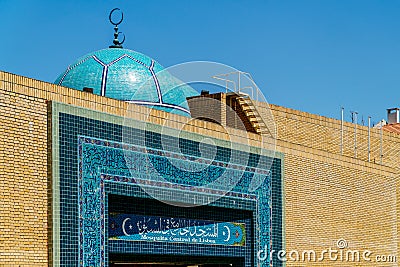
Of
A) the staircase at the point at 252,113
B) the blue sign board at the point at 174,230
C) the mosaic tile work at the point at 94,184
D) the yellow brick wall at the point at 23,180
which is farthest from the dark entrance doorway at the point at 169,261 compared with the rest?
the staircase at the point at 252,113

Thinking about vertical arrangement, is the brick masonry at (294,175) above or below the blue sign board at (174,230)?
above

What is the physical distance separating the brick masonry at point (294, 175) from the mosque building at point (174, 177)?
0.02 meters

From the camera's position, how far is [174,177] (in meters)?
12.1

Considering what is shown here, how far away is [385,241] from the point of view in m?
17.6

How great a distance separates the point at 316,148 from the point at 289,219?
2562 mm

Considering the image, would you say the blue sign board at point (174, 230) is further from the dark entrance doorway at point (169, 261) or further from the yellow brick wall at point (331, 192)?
the yellow brick wall at point (331, 192)

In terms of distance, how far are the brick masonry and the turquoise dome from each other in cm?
83

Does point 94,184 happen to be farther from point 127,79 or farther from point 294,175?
point 294,175

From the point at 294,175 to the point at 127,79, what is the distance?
11.8 feet

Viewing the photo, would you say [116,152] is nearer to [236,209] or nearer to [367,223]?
[236,209]

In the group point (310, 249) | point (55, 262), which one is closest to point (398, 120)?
point (310, 249)

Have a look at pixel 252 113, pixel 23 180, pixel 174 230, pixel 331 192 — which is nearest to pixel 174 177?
pixel 174 230

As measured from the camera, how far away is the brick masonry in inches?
383

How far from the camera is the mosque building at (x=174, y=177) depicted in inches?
394
